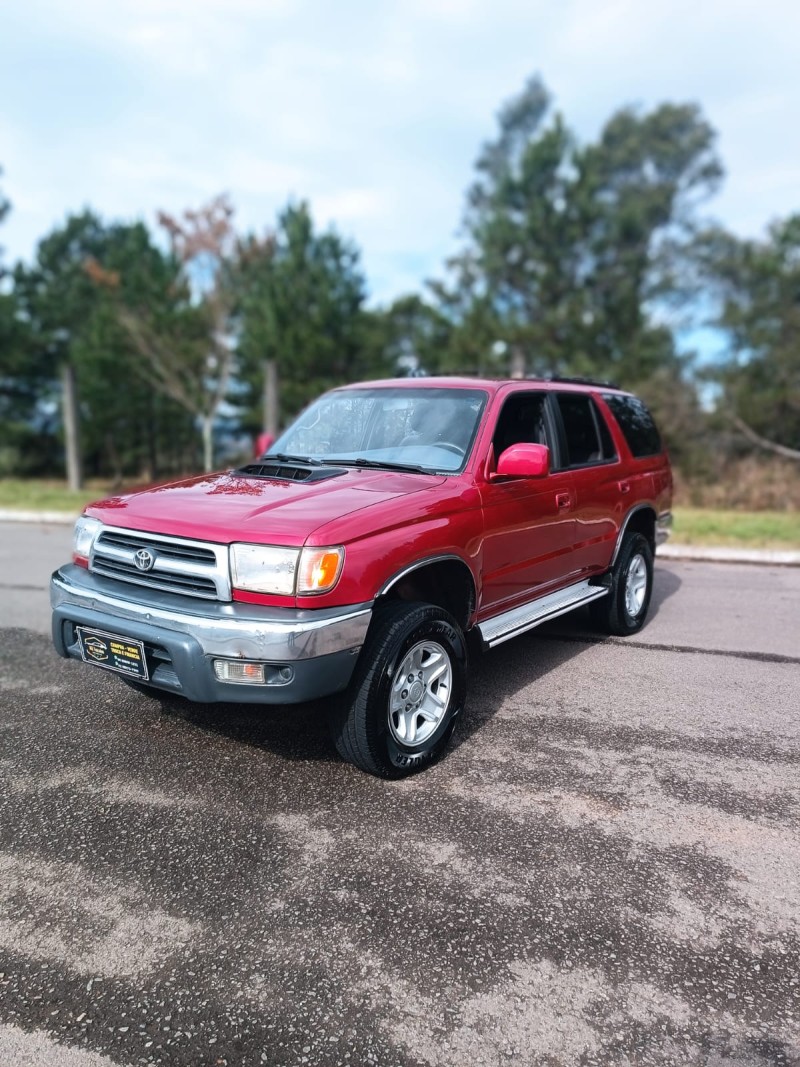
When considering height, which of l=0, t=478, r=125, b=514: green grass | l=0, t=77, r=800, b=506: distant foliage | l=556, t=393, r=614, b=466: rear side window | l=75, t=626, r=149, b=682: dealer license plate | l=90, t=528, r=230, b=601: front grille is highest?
l=0, t=77, r=800, b=506: distant foliage

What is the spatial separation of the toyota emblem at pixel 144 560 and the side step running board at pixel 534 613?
1710 millimetres

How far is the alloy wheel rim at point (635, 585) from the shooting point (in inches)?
233

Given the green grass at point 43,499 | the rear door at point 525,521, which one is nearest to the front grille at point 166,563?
the rear door at point 525,521

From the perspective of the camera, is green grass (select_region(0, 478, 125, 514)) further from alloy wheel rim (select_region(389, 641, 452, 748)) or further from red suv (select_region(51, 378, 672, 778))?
alloy wheel rim (select_region(389, 641, 452, 748))

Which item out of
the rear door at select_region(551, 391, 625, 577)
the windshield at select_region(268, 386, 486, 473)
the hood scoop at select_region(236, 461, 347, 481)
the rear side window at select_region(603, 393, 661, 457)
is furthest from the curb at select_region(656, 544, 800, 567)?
the hood scoop at select_region(236, 461, 347, 481)

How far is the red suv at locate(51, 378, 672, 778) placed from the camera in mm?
3193

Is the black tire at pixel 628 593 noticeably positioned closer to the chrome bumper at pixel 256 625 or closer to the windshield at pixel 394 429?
the windshield at pixel 394 429

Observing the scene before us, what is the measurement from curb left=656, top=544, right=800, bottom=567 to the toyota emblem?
7.18 meters

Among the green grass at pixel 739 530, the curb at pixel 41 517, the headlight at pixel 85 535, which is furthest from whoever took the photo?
the curb at pixel 41 517

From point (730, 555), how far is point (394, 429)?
6.38m

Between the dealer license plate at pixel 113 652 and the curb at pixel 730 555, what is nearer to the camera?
the dealer license plate at pixel 113 652

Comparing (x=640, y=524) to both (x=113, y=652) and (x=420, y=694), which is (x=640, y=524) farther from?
(x=113, y=652)

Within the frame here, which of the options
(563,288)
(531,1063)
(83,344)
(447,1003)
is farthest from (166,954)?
(83,344)

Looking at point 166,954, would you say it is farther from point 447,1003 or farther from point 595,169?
point 595,169
